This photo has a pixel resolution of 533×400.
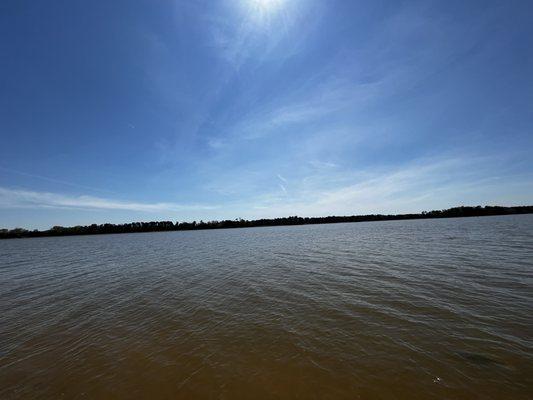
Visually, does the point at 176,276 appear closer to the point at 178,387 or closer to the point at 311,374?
the point at 178,387

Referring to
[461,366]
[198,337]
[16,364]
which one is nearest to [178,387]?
[198,337]

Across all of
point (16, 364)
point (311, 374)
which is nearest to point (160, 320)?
point (16, 364)

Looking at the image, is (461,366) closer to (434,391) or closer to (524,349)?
(434,391)

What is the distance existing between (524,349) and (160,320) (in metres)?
12.7

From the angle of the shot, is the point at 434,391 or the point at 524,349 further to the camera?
the point at 524,349

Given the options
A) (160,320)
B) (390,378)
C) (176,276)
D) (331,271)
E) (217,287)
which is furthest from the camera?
(176,276)

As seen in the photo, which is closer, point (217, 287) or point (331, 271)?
point (217, 287)

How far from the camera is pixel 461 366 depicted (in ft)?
20.6

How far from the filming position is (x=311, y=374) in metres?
6.27

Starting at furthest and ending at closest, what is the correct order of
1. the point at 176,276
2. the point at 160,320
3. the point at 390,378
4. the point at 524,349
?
1. the point at 176,276
2. the point at 160,320
3. the point at 524,349
4. the point at 390,378

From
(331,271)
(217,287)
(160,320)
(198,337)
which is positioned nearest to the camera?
(198,337)

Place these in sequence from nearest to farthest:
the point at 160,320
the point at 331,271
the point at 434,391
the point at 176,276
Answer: the point at 434,391
the point at 160,320
the point at 331,271
the point at 176,276

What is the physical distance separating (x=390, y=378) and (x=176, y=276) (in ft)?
56.2

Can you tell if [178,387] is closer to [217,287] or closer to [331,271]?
[217,287]
